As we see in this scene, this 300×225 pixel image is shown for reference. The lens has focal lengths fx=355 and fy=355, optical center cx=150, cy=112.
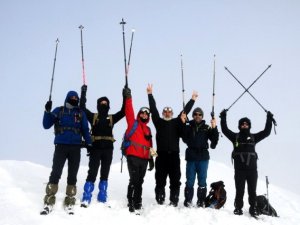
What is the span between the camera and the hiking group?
8.04 meters

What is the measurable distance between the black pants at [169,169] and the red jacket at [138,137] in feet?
1.46

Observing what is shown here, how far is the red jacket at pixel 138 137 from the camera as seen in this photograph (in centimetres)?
841

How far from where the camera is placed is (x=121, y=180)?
1419cm

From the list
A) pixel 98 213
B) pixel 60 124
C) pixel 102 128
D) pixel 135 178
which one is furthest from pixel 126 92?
pixel 98 213

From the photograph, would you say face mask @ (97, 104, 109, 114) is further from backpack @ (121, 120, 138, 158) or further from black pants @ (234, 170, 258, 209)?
black pants @ (234, 170, 258, 209)

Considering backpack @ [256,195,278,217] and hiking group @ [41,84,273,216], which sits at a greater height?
hiking group @ [41,84,273,216]

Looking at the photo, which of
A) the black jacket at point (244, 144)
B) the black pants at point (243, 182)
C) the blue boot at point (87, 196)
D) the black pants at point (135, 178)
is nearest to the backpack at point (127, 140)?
the black pants at point (135, 178)

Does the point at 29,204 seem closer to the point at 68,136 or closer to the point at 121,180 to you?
the point at 68,136

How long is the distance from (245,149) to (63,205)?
460cm

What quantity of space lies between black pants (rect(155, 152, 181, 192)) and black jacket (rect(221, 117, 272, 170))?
1.51 m

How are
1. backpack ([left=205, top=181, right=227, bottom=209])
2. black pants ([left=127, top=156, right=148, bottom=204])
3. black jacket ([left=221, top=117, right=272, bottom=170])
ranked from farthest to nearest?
backpack ([left=205, top=181, right=227, bottom=209]) → black jacket ([left=221, top=117, right=272, bottom=170]) → black pants ([left=127, top=156, right=148, bottom=204])

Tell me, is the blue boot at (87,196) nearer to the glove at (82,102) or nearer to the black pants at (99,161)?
the black pants at (99,161)

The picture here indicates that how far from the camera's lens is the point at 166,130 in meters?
8.95

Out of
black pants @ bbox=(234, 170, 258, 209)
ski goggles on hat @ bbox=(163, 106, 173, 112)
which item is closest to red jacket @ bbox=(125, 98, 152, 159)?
ski goggles on hat @ bbox=(163, 106, 173, 112)
